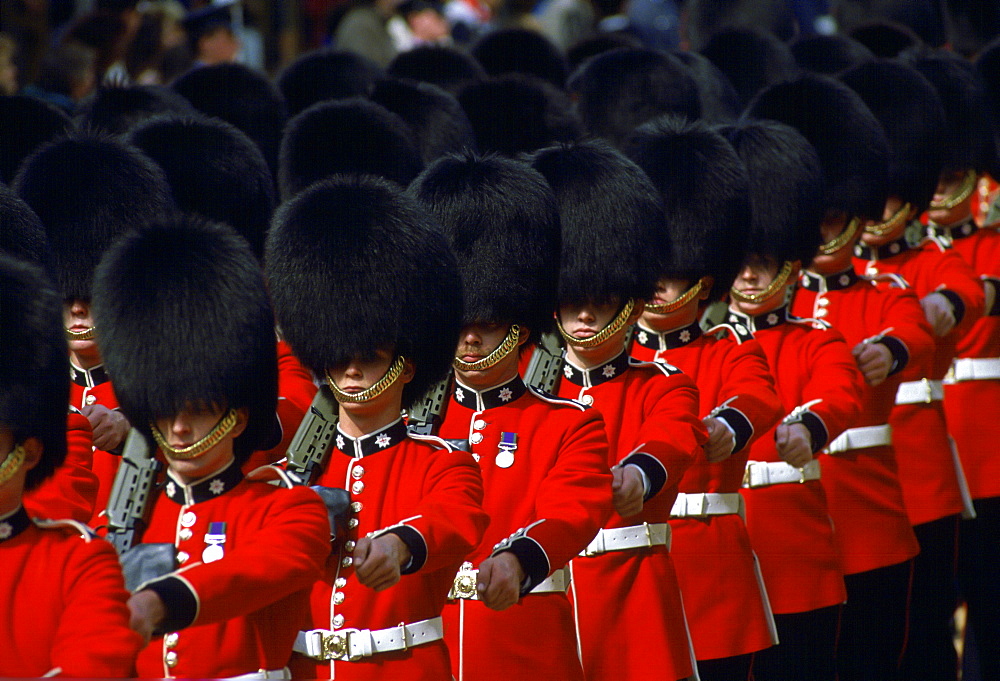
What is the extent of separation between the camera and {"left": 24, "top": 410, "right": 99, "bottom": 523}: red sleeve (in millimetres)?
2980

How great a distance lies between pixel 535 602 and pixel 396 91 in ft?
9.13

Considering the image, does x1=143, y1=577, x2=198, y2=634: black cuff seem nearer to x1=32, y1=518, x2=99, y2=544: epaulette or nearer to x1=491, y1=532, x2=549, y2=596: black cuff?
x1=32, y1=518, x2=99, y2=544: epaulette

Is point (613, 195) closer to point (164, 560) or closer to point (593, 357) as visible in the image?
point (593, 357)

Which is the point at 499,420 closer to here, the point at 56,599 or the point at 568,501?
the point at 568,501

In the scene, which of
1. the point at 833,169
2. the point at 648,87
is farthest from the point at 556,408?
the point at 648,87

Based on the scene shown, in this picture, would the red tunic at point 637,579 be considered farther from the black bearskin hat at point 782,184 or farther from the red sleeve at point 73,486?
the black bearskin hat at point 782,184

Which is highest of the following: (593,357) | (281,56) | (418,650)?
(281,56)

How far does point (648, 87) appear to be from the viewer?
605 centimetres

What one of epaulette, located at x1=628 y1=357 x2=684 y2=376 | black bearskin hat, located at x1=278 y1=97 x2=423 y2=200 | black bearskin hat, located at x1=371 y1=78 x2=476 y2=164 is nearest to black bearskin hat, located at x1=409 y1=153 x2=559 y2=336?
epaulette, located at x1=628 y1=357 x2=684 y2=376

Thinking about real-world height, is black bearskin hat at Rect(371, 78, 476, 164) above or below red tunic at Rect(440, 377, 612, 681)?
above

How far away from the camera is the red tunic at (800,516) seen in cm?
408

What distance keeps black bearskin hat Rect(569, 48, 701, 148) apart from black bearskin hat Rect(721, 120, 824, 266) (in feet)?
3.90

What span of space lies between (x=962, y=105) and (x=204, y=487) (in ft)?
15.3

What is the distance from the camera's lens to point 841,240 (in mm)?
4949
